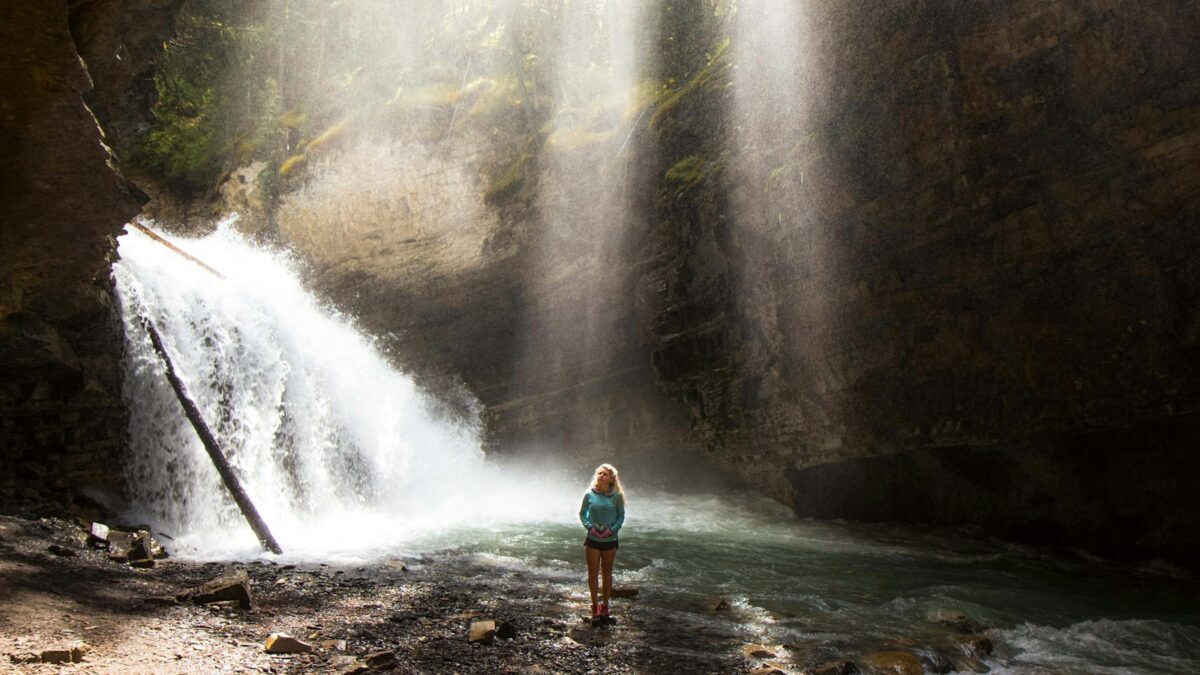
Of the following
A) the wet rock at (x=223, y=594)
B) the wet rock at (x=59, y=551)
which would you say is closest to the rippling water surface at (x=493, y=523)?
the wet rock at (x=59, y=551)

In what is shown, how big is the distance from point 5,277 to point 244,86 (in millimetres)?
17524

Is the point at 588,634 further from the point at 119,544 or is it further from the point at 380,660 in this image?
the point at 119,544

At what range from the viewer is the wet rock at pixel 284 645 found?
5.05m

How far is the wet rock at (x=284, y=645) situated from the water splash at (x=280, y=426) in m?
4.94

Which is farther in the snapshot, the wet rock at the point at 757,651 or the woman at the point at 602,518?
the woman at the point at 602,518

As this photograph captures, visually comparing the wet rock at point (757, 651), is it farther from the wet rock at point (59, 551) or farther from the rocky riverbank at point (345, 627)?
the wet rock at point (59, 551)

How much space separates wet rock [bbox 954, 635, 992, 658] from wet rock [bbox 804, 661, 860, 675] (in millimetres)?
1480

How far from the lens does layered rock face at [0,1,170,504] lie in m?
9.25

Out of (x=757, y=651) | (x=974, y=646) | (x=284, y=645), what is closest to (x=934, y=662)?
(x=974, y=646)

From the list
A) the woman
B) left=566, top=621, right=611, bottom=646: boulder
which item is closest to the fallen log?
the woman

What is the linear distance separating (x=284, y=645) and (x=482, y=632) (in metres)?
1.47

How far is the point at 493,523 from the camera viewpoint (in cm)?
1482

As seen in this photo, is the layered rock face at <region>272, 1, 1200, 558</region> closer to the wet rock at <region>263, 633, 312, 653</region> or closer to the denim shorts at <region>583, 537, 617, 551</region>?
the denim shorts at <region>583, 537, 617, 551</region>

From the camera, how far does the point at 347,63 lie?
24.7 m
